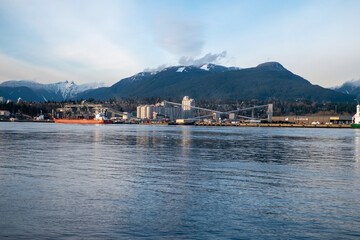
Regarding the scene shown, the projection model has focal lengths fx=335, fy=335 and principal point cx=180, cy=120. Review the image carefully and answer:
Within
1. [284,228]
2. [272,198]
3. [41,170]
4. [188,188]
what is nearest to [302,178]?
[272,198]

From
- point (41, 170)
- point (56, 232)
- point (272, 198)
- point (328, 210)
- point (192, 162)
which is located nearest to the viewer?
point (56, 232)

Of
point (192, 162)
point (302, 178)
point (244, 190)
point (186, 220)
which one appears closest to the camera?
point (186, 220)

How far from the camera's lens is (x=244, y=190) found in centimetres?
1698

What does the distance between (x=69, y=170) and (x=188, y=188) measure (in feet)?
31.9

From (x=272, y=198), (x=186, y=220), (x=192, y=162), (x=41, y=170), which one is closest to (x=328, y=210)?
(x=272, y=198)

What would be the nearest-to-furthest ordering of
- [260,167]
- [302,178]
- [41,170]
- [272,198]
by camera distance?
[272,198] → [302,178] → [41,170] → [260,167]

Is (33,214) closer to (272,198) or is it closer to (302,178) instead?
(272,198)

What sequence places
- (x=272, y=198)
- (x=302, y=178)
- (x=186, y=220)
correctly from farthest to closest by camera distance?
(x=302, y=178)
(x=272, y=198)
(x=186, y=220)

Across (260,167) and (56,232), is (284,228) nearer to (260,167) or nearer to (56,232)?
(56,232)

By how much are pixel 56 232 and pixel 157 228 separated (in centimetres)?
325

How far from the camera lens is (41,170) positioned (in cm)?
2269

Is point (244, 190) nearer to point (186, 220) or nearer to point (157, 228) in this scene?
point (186, 220)

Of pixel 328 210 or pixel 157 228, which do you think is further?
pixel 328 210

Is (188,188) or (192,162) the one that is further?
(192,162)
